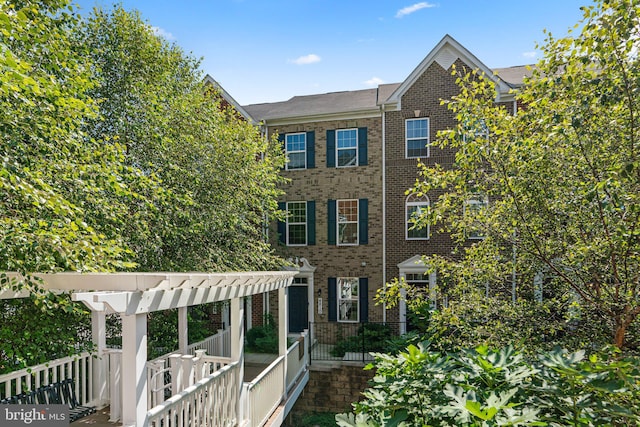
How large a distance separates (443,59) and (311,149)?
18.5ft

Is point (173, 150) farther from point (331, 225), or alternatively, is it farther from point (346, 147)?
point (346, 147)

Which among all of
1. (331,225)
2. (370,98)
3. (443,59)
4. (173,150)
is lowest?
(331,225)

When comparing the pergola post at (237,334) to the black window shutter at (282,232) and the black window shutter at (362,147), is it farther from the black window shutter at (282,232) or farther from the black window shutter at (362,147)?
the black window shutter at (362,147)

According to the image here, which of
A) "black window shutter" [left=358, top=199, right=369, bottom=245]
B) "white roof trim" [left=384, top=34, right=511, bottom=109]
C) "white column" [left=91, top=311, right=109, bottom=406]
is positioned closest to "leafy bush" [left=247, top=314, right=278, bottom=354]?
"black window shutter" [left=358, top=199, right=369, bottom=245]

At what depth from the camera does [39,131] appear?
167 inches

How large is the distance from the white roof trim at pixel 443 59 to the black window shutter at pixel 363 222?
372cm

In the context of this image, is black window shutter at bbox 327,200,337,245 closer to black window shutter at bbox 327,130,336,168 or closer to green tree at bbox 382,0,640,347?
black window shutter at bbox 327,130,336,168

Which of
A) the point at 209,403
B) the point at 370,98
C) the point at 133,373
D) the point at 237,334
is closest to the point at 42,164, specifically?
the point at 133,373

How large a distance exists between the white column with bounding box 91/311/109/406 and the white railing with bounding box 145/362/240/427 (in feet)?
6.03

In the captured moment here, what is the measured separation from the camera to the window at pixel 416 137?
40.9 feet

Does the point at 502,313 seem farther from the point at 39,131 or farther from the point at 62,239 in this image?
the point at 39,131

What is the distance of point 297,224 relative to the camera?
44.7 feet

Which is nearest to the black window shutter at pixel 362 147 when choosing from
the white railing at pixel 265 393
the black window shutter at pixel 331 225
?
the black window shutter at pixel 331 225

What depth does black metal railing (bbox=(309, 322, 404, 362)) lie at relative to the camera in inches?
434
